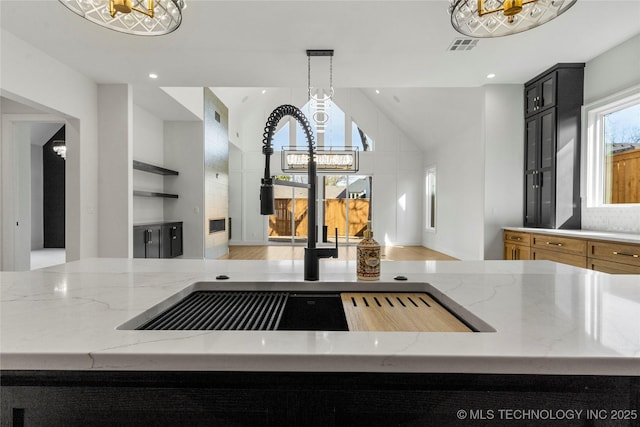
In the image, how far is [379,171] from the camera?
33.1 feet

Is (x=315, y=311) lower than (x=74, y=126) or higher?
lower

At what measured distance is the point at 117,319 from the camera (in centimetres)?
81

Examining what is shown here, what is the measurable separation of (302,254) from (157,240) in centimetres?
364

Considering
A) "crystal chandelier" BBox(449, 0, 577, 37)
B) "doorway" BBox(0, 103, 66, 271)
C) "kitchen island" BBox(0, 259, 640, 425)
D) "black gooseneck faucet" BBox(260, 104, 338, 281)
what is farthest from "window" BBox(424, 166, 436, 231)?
"kitchen island" BBox(0, 259, 640, 425)

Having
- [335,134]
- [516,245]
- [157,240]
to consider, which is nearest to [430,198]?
[335,134]

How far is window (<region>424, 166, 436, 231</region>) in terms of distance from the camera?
933 centimetres

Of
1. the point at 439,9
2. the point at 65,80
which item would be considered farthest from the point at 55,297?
the point at 65,80

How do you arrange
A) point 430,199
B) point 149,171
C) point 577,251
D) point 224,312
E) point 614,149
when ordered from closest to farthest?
point 224,312, point 577,251, point 614,149, point 149,171, point 430,199

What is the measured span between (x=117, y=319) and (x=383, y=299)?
789mm

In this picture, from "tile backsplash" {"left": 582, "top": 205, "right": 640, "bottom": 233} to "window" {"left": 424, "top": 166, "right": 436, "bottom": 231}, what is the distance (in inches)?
196

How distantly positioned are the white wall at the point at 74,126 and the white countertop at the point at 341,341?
4064mm

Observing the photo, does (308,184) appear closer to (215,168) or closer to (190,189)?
(190,189)

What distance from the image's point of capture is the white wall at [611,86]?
3611 mm

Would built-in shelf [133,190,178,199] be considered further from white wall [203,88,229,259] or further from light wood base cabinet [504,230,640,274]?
light wood base cabinet [504,230,640,274]
